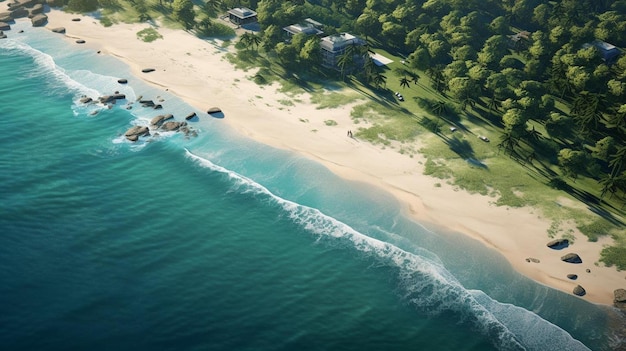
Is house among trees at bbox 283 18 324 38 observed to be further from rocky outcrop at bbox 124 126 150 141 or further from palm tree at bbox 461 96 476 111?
rocky outcrop at bbox 124 126 150 141

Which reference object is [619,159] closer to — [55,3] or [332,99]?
[332,99]

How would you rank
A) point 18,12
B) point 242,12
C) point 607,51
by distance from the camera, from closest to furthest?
1. point 607,51
2. point 242,12
3. point 18,12

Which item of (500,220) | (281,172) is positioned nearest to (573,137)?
(500,220)

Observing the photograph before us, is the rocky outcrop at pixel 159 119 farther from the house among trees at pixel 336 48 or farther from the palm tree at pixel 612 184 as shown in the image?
the palm tree at pixel 612 184

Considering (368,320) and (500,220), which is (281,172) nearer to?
(368,320)

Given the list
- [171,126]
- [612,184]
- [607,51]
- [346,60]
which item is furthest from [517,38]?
[171,126]

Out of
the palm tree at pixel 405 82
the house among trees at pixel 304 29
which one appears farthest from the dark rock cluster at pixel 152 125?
the palm tree at pixel 405 82
